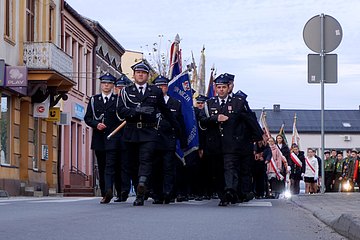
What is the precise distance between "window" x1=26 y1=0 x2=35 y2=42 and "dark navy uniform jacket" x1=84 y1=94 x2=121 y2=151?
18.7 meters

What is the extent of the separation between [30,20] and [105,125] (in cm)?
1972

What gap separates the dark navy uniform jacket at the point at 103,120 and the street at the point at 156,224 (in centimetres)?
286

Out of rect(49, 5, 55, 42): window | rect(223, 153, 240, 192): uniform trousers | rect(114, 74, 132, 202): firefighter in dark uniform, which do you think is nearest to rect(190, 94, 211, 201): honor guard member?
rect(114, 74, 132, 202): firefighter in dark uniform

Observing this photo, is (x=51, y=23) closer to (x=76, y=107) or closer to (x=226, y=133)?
(x=76, y=107)

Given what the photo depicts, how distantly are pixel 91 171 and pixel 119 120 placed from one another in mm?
32577

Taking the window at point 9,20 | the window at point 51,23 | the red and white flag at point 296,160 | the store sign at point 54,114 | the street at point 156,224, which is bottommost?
the street at point 156,224

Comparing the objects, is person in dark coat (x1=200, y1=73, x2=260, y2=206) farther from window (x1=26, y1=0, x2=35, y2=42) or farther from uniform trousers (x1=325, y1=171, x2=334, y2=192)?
uniform trousers (x1=325, y1=171, x2=334, y2=192)

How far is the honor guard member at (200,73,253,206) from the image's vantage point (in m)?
14.7

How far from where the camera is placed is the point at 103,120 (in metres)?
15.9

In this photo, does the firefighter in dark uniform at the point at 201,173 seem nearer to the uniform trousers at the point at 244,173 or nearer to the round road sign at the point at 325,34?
the uniform trousers at the point at 244,173

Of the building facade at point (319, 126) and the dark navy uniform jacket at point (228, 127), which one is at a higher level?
the building facade at point (319, 126)

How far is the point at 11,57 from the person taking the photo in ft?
104

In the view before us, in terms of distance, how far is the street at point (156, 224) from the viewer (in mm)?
8719

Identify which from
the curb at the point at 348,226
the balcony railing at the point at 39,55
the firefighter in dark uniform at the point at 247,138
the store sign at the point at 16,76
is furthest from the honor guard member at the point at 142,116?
the balcony railing at the point at 39,55
